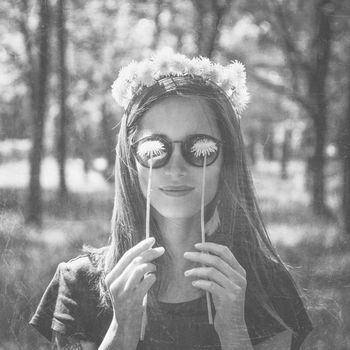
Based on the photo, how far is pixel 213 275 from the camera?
1311mm

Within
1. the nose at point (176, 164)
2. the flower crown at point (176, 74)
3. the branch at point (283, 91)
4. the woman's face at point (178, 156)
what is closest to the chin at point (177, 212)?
the woman's face at point (178, 156)

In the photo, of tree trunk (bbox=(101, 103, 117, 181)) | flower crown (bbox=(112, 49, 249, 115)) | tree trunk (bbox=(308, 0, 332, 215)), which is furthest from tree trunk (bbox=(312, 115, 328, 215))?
tree trunk (bbox=(101, 103, 117, 181))

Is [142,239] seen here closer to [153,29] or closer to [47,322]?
[47,322]

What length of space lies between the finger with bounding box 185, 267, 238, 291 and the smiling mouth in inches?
8.3

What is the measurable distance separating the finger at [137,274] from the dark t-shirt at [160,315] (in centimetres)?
14

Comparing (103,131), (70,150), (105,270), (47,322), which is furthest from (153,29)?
(47,322)

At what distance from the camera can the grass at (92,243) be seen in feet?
4.92

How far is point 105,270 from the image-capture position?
1.45 metres

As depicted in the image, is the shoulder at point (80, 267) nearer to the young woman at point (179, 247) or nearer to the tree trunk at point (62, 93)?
the young woman at point (179, 247)

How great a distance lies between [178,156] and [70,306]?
1.81 feet

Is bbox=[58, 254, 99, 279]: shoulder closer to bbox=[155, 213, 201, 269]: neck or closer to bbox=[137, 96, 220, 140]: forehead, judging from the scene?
bbox=[155, 213, 201, 269]: neck

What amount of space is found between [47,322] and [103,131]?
2.00 feet

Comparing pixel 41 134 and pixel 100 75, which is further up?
pixel 100 75

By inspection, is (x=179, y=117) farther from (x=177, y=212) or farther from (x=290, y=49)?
(x=290, y=49)
